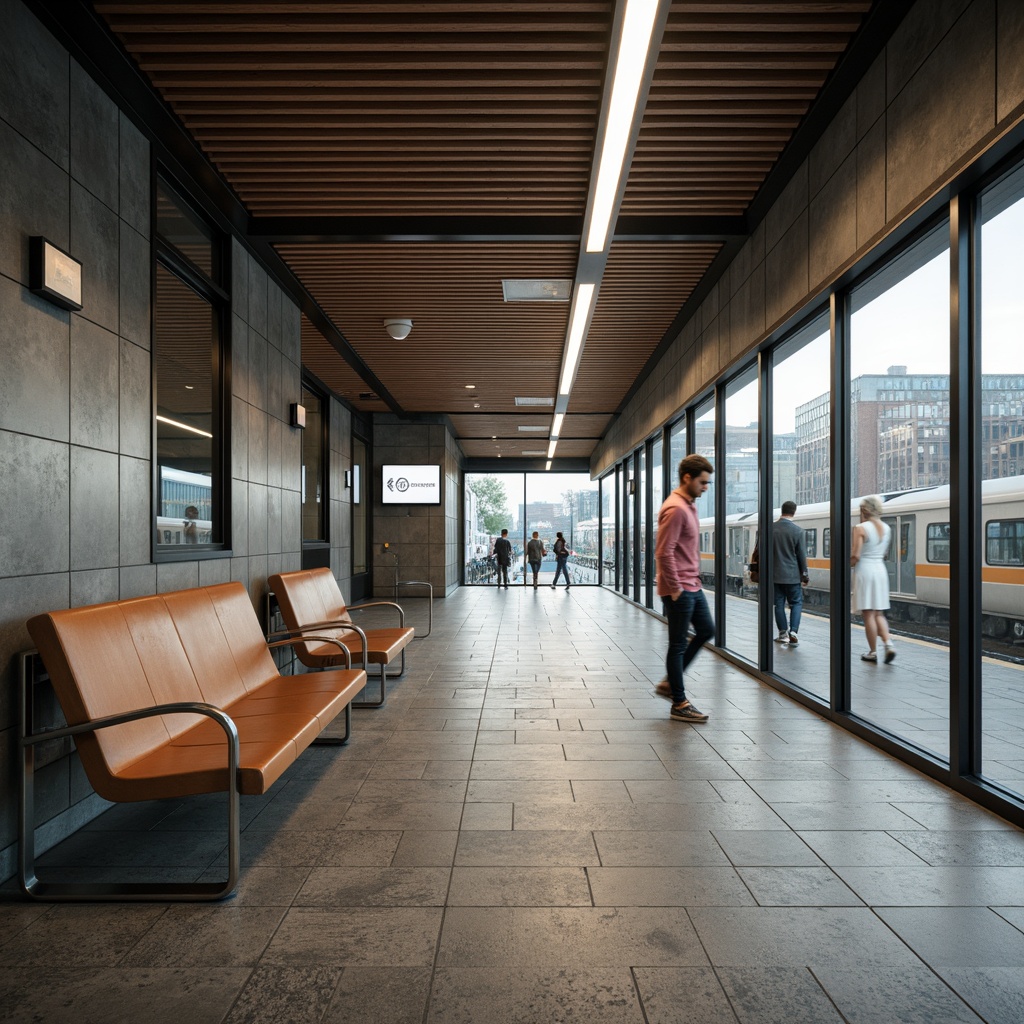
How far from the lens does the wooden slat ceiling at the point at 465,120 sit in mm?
3359

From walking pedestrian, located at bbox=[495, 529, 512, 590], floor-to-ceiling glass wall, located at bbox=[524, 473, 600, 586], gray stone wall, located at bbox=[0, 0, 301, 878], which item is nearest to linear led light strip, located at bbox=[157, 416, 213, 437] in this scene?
gray stone wall, located at bbox=[0, 0, 301, 878]

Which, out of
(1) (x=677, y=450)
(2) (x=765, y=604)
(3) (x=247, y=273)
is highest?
(3) (x=247, y=273)

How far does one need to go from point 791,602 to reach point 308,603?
4294 mm

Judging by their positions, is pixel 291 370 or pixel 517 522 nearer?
pixel 291 370

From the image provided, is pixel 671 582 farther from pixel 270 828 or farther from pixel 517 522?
pixel 517 522

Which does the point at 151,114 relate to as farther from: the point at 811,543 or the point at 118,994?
the point at 811,543

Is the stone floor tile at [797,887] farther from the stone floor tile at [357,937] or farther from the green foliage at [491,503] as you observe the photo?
the green foliage at [491,503]

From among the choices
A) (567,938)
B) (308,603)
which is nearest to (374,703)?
(308,603)

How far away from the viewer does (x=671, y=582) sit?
4.80 meters

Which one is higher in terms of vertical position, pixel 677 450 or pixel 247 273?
pixel 247 273

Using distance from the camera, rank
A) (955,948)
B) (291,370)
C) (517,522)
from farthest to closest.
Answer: (517,522) → (291,370) → (955,948)

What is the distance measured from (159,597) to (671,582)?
293 cm

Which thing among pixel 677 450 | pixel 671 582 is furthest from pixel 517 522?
pixel 671 582

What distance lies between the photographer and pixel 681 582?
479cm
